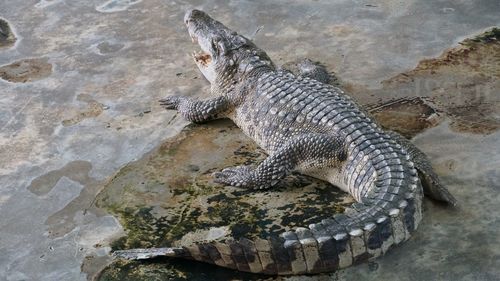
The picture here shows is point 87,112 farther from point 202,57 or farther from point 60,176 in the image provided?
point 202,57

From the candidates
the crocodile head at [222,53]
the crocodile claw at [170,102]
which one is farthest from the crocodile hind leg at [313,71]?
the crocodile claw at [170,102]

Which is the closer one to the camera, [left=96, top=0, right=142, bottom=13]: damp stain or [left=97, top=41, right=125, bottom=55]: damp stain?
[left=97, top=41, right=125, bottom=55]: damp stain

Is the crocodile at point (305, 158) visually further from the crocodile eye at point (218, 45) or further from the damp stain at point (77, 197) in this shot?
the damp stain at point (77, 197)

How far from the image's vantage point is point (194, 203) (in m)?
4.33

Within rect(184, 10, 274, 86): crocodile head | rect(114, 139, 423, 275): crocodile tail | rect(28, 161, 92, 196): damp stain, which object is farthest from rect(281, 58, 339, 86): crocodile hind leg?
rect(114, 139, 423, 275): crocodile tail

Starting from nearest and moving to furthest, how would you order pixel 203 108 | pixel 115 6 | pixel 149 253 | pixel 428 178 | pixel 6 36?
1. pixel 149 253
2. pixel 428 178
3. pixel 203 108
4. pixel 6 36
5. pixel 115 6

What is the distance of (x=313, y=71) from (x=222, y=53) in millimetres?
709

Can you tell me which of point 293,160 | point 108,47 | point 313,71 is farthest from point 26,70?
point 293,160

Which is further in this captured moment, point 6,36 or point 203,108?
point 6,36

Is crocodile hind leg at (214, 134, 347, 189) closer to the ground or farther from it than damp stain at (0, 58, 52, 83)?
closer to the ground

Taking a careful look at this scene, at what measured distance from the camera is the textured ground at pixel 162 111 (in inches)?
153

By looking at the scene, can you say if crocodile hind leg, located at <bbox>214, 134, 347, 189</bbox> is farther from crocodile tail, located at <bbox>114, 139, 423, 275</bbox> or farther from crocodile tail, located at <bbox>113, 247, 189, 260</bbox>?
crocodile tail, located at <bbox>113, 247, 189, 260</bbox>

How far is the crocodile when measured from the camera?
3.55 meters

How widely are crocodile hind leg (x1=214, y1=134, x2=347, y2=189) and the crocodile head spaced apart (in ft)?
3.71
